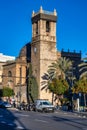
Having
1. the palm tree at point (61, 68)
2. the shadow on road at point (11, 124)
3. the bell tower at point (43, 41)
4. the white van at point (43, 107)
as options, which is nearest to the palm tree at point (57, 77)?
the palm tree at point (61, 68)

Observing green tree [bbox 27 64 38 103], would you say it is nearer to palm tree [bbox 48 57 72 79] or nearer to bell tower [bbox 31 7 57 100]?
bell tower [bbox 31 7 57 100]

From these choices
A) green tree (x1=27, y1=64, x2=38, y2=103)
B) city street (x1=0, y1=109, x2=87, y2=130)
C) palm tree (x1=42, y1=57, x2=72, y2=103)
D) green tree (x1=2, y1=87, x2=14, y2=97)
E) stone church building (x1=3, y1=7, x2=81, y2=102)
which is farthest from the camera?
green tree (x1=2, y1=87, x2=14, y2=97)

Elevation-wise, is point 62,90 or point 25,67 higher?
point 25,67

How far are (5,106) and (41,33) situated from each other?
22.8 m

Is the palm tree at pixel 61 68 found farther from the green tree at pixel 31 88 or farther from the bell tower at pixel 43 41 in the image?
the green tree at pixel 31 88

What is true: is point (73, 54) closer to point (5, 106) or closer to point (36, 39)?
point (36, 39)

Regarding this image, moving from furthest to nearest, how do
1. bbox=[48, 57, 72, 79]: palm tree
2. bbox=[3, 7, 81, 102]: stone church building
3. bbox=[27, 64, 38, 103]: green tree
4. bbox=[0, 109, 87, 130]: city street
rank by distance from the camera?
bbox=[3, 7, 81, 102]: stone church building, bbox=[27, 64, 38, 103]: green tree, bbox=[48, 57, 72, 79]: palm tree, bbox=[0, 109, 87, 130]: city street

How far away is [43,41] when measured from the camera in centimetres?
8000

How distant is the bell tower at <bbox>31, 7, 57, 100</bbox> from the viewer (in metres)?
78.8

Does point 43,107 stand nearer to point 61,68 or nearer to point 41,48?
point 61,68

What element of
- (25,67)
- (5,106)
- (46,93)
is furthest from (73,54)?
(5,106)

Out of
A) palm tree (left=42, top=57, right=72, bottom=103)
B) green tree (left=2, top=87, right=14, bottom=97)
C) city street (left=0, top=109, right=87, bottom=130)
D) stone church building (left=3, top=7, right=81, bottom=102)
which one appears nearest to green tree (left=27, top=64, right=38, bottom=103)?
stone church building (left=3, top=7, right=81, bottom=102)

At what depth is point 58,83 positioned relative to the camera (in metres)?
69.6

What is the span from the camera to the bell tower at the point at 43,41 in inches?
3100
